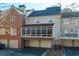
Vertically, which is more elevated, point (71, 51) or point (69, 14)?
point (69, 14)

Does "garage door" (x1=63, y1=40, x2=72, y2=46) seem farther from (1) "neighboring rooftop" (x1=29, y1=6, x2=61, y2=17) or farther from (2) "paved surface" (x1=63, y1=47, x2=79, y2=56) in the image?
(1) "neighboring rooftop" (x1=29, y1=6, x2=61, y2=17)

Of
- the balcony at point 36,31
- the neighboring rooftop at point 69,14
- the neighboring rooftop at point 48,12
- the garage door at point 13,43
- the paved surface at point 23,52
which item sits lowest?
the paved surface at point 23,52

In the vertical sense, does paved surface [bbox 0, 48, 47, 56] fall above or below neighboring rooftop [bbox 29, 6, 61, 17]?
below

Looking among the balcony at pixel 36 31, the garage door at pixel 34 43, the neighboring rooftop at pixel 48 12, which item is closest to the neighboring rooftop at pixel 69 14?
the neighboring rooftop at pixel 48 12

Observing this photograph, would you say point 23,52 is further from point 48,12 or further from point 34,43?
point 48,12

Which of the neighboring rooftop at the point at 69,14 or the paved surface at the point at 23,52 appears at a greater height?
the neighboring rooftop at the point at 69,14

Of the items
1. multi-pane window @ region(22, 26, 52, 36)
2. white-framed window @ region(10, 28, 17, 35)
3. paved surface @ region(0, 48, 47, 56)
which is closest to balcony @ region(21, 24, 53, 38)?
multi-pane window @ region(22, 26, 52, 36)

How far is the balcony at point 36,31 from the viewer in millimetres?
2264

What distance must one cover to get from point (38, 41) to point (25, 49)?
0.25 metres

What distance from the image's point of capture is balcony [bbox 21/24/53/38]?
2.26 metres

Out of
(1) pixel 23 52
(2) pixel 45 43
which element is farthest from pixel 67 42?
(1) pixel 23 52

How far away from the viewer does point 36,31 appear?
230 centimetres

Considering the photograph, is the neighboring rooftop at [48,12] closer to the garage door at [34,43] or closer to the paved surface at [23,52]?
→ the garage door at [34,43]

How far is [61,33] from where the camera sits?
225 centimetres
